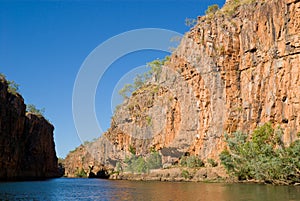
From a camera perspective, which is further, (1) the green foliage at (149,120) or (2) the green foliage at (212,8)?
(1) the green foliage at (149,120)

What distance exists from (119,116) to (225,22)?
202ft

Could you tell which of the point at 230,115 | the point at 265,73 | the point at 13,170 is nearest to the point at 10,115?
the point at 13,170

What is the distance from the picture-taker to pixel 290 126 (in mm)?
60875

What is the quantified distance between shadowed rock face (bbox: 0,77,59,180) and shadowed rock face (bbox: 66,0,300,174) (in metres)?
36.8

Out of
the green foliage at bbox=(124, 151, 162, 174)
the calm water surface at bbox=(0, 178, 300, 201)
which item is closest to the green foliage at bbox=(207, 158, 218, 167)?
the calm water surface at bbox=(0, 178, 300, 201)

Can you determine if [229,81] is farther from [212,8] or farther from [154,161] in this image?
[154,161]

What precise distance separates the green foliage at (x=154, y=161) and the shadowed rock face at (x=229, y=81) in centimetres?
291

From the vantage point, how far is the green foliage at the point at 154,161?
9838 centimetres

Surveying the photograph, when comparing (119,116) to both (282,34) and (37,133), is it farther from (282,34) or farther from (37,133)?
(282,34)

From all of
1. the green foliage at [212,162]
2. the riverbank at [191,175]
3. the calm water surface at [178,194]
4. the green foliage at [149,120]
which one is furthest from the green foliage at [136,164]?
the calm water surface at [178,194]

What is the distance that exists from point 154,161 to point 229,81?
33.5 m

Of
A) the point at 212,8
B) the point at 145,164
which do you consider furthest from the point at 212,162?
the point at 212,8

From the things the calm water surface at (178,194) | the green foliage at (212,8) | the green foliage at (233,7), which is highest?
the green foliage at (212,8)

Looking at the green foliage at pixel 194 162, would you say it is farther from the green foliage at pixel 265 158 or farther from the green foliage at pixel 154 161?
the green foliage at pixel 154 161
